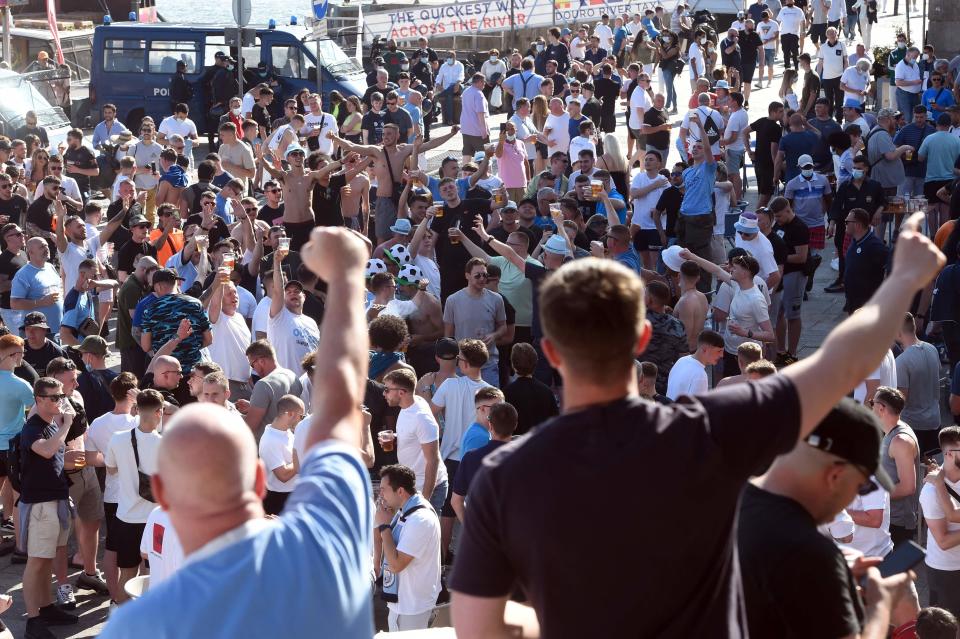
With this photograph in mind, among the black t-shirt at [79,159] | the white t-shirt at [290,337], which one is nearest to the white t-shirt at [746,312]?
the white t-shirt at [290,337]

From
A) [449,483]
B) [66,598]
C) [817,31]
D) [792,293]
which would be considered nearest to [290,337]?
[449,483]

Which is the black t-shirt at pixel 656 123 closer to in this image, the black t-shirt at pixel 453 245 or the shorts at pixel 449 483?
the black t-shirt at pixel 453 245

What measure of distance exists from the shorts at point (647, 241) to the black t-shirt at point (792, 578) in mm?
11016

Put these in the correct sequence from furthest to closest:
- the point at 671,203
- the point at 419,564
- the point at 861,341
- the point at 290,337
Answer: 1. the point at 671,203
2. the point at 290,337
3. the point at 419,564
4. the point at 861,341

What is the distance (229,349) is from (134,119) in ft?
50.0

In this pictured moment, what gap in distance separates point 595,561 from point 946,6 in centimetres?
2444

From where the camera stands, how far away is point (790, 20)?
26.2 metres

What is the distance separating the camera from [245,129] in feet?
57.4

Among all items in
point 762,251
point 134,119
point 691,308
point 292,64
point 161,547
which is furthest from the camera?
point 134,119

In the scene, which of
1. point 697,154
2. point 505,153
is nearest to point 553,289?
point 697,154

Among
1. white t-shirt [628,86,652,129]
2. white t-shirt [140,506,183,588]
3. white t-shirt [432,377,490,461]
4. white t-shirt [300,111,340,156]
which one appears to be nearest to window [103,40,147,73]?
white t-shirt [300,111,340,156]

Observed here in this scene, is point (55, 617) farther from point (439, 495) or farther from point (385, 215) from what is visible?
point (385, 215)

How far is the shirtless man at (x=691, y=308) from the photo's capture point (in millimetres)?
10125

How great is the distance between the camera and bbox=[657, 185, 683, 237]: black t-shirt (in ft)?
44.0
